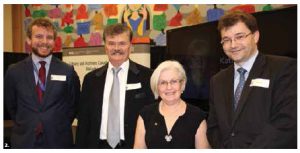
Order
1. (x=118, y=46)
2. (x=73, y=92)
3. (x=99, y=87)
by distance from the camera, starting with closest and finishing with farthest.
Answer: (x=118, y=46) < (x=99, y=87) < (x=73, y=92)

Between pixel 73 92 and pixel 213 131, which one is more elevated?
pixel 73 92

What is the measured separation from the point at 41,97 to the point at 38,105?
2.2 inches

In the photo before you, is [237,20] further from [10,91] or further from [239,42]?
[10,91]

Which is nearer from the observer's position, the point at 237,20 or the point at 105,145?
the point at 237,20

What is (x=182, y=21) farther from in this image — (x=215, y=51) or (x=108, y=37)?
Result: (x=108, y=37)

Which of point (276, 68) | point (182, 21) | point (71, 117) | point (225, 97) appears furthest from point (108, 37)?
point (182, 21)

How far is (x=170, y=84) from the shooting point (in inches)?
77.3

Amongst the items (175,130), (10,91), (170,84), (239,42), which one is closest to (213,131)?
(175,130)

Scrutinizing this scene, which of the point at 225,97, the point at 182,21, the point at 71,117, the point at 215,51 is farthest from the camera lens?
the point at 182,21

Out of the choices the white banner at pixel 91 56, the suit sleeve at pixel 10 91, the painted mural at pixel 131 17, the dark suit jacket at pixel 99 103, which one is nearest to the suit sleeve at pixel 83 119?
the dark suit jacket at pixel 99 103

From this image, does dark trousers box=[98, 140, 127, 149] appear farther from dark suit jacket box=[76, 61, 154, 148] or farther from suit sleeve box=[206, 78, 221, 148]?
suit sleeve box=[206, 78, 221, 148]

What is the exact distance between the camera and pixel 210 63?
10.1ft

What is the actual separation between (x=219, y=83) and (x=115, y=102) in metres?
0.70

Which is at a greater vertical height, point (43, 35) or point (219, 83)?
point (43, 35)
